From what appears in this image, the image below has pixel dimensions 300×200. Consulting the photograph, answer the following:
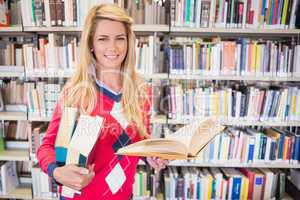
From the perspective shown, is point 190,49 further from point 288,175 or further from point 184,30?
point 288,175

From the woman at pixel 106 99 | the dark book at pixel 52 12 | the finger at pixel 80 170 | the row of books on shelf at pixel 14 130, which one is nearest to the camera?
the finger at pixel 80 170

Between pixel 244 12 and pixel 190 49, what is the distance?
1.45ft

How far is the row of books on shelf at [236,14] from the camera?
172 centimetres

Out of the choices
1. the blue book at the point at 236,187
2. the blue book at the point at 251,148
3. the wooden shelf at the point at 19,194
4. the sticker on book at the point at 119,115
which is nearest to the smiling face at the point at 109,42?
the sticker on book at the point at 119,115

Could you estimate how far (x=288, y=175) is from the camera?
2.07 m

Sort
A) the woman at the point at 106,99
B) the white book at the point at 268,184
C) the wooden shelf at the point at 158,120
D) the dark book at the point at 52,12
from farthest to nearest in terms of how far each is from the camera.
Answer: the white book at the point at 268,184, the wooden shelf at the point at 158,120, the dark book at the point at 52,12, the woman at the point at 106,99

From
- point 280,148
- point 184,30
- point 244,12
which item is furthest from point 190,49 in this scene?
point 280,148

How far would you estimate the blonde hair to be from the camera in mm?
1066

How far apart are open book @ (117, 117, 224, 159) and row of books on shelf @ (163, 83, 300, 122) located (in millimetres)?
840

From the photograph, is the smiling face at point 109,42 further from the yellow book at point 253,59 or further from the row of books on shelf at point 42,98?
the yellow book at point 253,59

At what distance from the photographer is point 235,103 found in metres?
1.84

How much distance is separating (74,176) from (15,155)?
4.64 ft

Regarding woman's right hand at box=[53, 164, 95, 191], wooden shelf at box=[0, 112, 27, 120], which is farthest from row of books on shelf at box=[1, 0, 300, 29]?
woman's right hand at box=[53, 164, 95, 191]

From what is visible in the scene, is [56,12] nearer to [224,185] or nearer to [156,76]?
[156,76]
